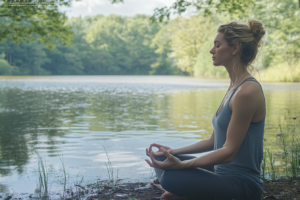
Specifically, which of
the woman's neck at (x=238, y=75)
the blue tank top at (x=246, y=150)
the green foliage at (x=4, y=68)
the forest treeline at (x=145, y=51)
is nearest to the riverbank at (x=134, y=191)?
the blue tank top at (x=246, y=150)

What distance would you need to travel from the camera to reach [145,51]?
9156 centimetres

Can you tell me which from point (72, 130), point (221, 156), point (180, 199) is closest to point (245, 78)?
point (221, 156)

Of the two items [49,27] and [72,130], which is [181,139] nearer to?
[72,130]

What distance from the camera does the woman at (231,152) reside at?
2.21 m

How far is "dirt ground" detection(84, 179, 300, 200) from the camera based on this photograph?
310cm

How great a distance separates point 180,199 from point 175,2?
520 cm

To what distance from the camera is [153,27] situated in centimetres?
9706

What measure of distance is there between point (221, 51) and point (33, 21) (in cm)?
974

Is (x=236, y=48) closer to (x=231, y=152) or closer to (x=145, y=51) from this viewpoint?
(x=231, y=152)

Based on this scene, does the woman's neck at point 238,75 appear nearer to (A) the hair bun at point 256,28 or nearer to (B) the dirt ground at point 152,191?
(A) the hair bun at point 256,28

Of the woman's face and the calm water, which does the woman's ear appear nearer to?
the woman's face

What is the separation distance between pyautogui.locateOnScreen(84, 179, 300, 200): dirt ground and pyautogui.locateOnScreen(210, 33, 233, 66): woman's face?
129cm

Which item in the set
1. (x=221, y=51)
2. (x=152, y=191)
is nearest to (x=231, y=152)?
(x=221, y=51)

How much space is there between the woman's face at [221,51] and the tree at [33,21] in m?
8.14
